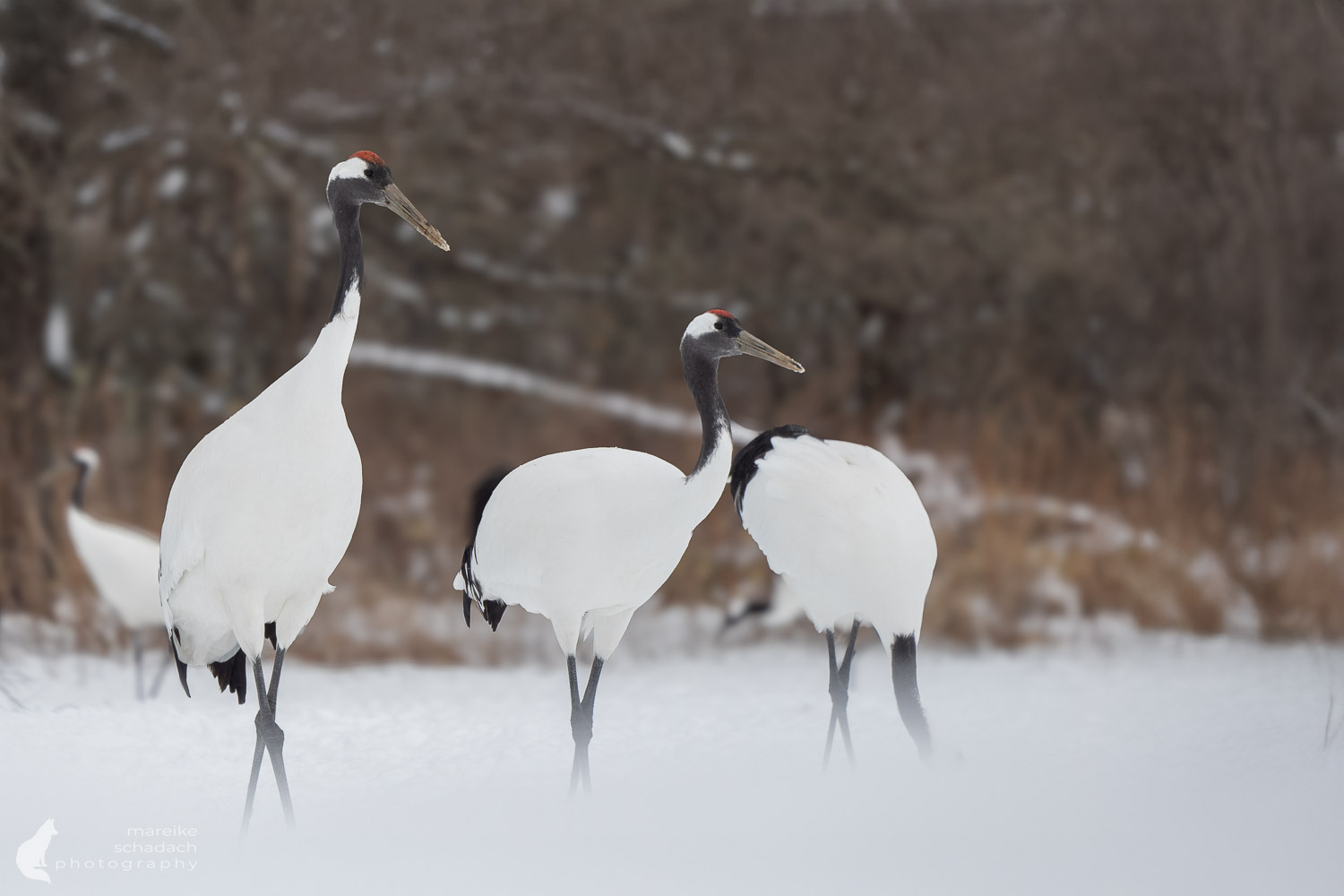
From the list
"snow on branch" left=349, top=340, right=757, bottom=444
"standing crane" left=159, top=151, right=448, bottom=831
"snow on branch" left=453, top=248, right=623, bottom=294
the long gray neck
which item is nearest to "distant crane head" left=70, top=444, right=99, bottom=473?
the long gray neck

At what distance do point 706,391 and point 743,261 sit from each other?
2178mm

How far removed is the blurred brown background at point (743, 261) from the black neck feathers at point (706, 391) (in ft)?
6.57

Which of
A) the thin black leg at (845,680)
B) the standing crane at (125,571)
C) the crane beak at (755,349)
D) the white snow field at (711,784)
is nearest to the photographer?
the white snow field at (711,784)

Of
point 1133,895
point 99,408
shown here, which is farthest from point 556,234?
point 1133,895

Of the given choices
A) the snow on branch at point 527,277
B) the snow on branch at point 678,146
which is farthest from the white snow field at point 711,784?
the snow on branch at point 678,146

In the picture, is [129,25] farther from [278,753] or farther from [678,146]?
[278,753]

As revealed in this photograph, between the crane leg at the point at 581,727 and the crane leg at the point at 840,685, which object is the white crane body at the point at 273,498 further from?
the crane leg at the point at 840,685

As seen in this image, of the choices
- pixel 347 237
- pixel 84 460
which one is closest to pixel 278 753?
pixel 347 237

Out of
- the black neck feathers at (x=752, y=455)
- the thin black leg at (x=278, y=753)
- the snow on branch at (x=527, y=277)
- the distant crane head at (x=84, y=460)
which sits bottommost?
the thin black leg at (x=278, y=753)

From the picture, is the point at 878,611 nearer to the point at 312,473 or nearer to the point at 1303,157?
the point at 312,473

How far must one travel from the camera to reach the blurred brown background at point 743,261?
13.6 feet

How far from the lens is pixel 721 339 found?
2.16 metres

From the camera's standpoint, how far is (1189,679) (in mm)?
3453

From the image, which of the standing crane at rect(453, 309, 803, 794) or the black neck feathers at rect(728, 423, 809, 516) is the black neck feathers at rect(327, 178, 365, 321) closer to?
the standing crane at rect(453, 309, 803, 794)
